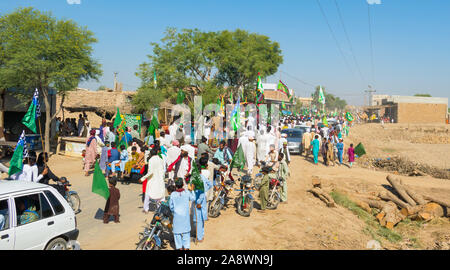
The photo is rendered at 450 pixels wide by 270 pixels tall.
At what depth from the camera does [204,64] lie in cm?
3419

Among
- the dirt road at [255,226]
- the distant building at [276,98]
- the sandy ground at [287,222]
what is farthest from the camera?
the distant building at [276,98]

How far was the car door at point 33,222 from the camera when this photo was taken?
17.4 feet

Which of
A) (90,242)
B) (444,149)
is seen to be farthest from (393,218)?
(444,149)

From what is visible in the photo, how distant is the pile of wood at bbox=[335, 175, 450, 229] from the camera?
12.7m

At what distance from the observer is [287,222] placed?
9727mm

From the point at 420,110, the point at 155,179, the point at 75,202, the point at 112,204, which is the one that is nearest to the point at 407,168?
the point at 155,179

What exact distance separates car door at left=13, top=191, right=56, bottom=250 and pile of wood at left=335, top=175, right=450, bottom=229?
36.2 feet

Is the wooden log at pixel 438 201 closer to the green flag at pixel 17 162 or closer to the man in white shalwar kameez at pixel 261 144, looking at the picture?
the man in white shalwar kameez at pixel 261 144

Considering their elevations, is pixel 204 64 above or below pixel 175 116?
above

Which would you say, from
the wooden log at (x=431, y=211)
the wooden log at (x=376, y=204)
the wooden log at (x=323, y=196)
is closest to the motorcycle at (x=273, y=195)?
the wooden log at (x=323, y=196)

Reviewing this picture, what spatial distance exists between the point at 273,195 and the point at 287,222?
1.19 metres

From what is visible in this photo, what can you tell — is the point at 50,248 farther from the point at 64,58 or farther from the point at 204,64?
the point at 204,64

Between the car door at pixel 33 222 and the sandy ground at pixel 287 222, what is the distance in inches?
69.9

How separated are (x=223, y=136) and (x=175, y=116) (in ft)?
26.9
